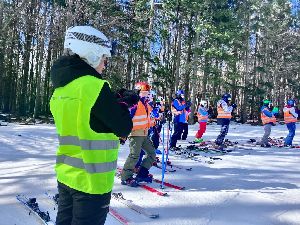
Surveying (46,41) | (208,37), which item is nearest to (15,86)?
(46,41)

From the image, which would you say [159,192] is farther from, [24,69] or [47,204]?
[24,69]

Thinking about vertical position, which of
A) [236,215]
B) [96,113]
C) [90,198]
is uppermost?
[96,113]

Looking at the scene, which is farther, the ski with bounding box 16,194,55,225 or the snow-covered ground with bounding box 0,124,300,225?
the snow-covered ground with bounding box 0,124,300,225

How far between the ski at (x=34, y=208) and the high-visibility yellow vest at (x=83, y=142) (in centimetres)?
232

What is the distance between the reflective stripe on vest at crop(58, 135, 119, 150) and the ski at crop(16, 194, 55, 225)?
2.37 m

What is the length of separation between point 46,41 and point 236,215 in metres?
19.6

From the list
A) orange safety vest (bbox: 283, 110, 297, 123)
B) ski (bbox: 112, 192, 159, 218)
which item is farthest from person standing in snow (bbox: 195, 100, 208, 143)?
ski (bbox: 112, 192, 159, 218)

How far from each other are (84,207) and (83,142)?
0.40m

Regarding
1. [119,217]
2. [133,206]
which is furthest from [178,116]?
[119,217]

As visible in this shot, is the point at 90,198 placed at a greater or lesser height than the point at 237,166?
greater

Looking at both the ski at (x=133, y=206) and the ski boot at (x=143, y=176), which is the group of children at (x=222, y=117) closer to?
the ski boot at (x=143, y=176)

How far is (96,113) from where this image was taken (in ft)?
7.29

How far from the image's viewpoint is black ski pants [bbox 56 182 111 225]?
7.55 feet

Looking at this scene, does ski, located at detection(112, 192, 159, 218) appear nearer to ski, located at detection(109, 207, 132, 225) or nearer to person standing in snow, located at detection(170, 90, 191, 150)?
ski, located at detection(109, 207, 132, 225)
